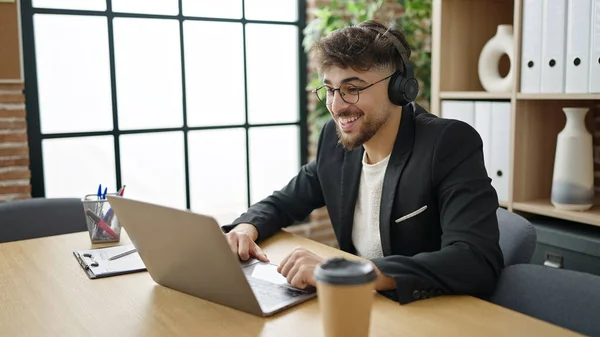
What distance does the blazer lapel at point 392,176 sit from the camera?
1.60 metres

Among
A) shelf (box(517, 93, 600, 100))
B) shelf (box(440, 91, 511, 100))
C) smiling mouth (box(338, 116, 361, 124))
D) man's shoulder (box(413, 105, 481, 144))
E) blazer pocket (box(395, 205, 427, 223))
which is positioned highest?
shelf (box(440, 91, 511, 100))

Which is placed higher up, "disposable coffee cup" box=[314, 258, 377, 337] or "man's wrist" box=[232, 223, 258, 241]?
"disposable coffee cup" box=[314, 258, 377, 337]

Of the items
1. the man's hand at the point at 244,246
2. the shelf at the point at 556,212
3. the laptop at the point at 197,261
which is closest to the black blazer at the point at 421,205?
the man's hand at the point at 244,246

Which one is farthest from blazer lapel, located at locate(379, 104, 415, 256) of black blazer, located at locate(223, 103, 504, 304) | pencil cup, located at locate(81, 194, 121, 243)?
pencil cup, located at locate(81, 194, 121, 243)

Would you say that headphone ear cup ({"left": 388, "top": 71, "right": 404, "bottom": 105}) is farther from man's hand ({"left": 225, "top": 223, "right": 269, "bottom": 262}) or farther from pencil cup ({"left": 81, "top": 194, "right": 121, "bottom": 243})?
pencil cup ({"left": 81, "top": 194, "right": 121, "bottom": 243})

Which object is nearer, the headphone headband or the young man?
the young man

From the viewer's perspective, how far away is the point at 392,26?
5.65 feet

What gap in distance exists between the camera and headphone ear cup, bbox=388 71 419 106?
163 cm

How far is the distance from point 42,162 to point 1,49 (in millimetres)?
551

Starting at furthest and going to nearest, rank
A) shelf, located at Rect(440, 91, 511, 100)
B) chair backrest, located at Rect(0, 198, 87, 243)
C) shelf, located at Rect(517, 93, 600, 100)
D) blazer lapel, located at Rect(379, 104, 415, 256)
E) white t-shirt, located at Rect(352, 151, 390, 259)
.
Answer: shelf, located at Rect(440, 91, 511, 100), shelf, located at Rect(517, 93, 600, 100), chair backrest, located at Rect(0, 198, 87, 243), white t-shirt, located at Rect(352, 151, 390, 259), blazer lapel, located at Rect(379, 104, 415, 256)

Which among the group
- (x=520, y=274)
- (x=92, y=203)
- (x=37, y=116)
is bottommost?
(x=520, y=274)

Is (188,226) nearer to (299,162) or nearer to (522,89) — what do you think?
(522,89)

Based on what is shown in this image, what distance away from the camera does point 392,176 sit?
162 cm

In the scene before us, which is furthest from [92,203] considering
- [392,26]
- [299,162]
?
[299,162]
